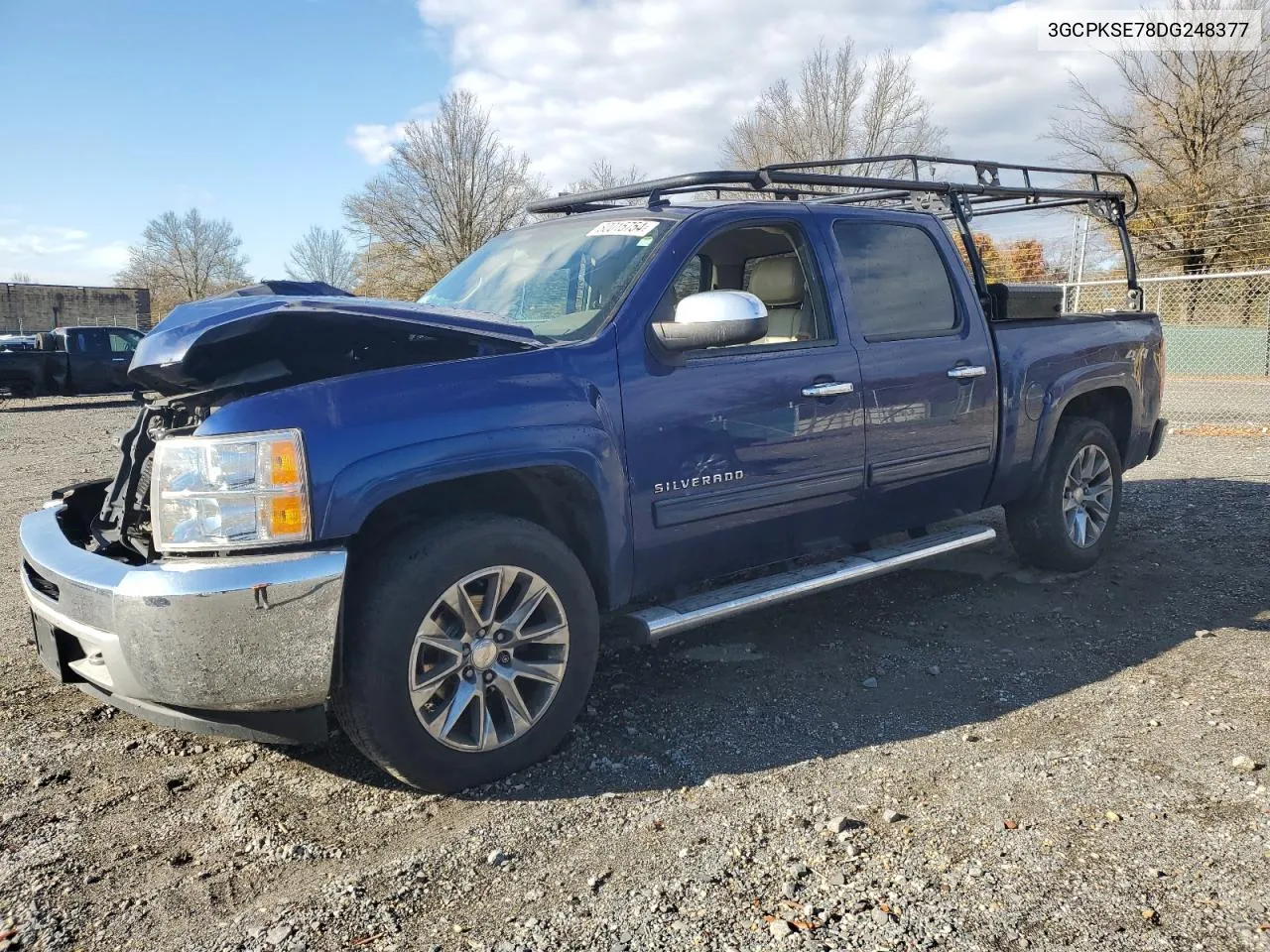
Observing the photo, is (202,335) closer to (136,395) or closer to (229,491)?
(229,491)

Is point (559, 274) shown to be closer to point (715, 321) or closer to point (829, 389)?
point (715, 321)

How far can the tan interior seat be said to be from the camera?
13.8ft

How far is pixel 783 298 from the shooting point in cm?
436

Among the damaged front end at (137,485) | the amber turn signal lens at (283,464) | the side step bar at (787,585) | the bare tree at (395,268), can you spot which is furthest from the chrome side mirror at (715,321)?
the bare tree at (395,268)

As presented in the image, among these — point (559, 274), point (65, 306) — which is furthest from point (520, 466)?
point (65, 306)

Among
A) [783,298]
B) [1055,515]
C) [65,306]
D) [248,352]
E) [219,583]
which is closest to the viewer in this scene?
[219,583]

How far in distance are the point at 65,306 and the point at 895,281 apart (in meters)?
58.2

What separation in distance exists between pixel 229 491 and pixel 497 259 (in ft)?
7.06

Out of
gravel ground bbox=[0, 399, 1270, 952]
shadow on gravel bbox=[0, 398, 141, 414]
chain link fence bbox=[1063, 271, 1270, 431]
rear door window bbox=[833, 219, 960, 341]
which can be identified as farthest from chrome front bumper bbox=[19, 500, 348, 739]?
shadow on gravel bbox=[0, 398, 141, 414]

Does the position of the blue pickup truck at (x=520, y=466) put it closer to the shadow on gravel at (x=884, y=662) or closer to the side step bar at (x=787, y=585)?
the side step bar at (x=787, y=585)

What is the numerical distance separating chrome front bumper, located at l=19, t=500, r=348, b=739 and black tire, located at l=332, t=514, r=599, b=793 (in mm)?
101

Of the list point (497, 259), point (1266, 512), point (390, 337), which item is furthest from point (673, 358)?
point (1266, 512)

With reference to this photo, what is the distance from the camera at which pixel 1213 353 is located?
1838 cm

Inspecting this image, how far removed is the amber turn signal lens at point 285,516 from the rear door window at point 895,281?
2565 millimetres
